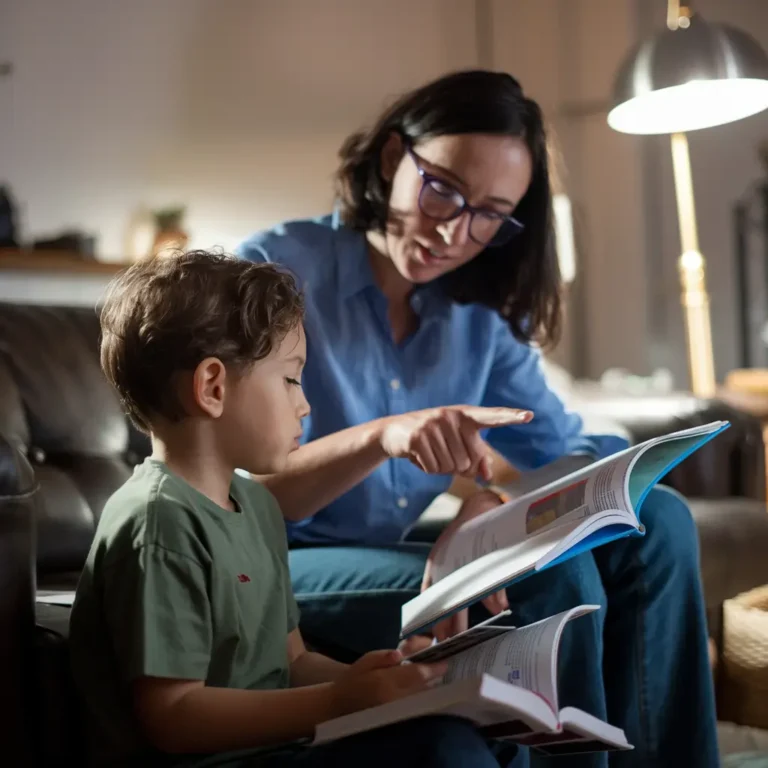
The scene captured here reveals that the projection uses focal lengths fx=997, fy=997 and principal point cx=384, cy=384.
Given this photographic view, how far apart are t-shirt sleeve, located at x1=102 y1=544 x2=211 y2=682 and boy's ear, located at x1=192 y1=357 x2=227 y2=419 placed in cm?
13

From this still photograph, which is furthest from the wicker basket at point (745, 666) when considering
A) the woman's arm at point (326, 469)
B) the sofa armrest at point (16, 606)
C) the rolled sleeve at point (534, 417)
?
the sofa armrest at point (16, 606)

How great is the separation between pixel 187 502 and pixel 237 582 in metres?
0.09

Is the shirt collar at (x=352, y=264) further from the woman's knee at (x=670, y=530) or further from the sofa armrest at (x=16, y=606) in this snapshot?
the sofa armrest at (x=16, y=606)

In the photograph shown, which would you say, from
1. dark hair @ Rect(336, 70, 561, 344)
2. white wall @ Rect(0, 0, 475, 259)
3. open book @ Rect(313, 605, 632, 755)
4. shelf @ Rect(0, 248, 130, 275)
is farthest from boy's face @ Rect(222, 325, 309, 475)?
white wall @ Rect(0, 0, 475, 259)

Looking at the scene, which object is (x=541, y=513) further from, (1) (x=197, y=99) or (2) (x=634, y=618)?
(1) (x=197, y=99)

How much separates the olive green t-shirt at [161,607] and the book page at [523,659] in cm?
19

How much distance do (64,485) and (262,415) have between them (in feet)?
1.99

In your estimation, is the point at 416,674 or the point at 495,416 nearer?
the point at 416,674

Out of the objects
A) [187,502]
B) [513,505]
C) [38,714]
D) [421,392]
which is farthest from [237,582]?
[421,392]

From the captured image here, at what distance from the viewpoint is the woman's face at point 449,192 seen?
1.25 meters

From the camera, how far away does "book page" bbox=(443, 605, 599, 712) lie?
0.74 meters

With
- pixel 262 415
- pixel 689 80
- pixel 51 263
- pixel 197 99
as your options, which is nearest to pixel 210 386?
pixel 262 415

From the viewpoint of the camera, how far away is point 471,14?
4223 mm

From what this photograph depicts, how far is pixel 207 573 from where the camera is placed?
2.71 ft
